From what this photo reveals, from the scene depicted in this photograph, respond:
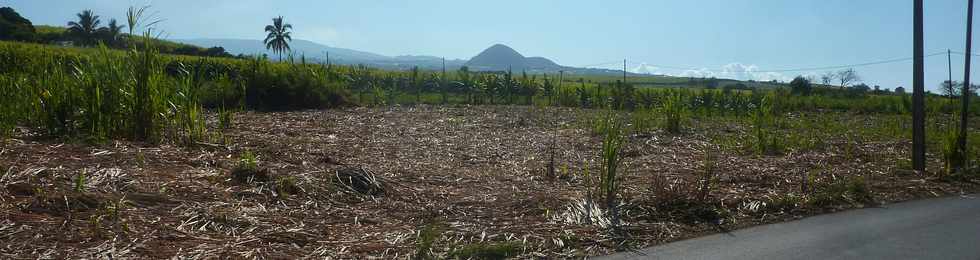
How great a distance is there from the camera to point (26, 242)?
13.5ft

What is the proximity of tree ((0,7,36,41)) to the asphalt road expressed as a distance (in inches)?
1658

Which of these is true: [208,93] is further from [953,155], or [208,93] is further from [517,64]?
[517,64]

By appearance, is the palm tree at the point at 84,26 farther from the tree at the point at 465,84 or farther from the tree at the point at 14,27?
the tree at the point at 465,84

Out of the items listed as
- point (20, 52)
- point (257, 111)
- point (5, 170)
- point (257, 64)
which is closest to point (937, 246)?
point (5, 170)

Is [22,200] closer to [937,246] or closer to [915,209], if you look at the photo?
[937,246]

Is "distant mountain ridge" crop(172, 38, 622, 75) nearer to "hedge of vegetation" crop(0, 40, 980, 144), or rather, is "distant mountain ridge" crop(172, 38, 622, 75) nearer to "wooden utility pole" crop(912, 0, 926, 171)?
"hedge of vegetation" crop(0, 40, 980, 144)

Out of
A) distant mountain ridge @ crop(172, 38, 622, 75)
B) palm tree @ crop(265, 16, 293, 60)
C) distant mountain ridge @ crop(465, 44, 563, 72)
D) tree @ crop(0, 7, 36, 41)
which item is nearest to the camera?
distant mountain ridge @ crop(172, 38, 622, 75)

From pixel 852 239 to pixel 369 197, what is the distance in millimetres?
3937

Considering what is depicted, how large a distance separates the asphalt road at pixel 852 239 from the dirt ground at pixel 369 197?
253 mm

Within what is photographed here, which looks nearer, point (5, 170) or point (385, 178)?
point (5, 170)

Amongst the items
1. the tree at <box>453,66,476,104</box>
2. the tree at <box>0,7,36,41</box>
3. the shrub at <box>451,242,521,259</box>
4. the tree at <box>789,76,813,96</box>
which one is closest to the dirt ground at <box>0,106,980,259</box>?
the shrub at <box>451,242,521,259</box>

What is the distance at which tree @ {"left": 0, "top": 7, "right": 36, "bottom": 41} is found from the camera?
37906 mm

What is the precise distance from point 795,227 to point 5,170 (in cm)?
618

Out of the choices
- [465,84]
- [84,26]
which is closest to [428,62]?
[84,26]
